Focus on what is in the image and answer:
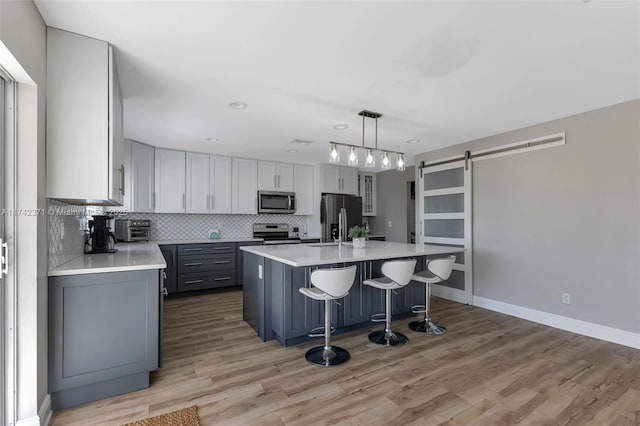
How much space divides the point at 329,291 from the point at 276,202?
3594mm

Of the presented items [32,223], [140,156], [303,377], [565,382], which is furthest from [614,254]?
[140,156]

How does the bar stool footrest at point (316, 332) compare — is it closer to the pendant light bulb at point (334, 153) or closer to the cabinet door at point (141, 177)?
the pendant light bulb at point (334, 153)

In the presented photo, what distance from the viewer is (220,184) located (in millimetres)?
5375

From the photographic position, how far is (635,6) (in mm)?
1652

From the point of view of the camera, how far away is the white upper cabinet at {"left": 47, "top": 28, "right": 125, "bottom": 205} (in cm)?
189

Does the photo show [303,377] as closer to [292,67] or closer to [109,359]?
[109,359]

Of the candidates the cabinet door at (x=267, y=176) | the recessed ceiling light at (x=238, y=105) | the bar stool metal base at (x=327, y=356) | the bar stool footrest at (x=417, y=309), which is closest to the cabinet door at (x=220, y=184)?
the cabinet door at (x=267, y=176)

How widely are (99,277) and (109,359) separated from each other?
0.56m

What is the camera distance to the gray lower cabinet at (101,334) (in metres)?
1.92

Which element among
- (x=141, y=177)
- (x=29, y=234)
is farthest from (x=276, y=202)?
(x=29, y=234)

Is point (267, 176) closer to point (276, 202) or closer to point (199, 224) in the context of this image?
point (276, 202)

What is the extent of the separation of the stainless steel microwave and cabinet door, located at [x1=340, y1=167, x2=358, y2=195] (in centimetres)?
109

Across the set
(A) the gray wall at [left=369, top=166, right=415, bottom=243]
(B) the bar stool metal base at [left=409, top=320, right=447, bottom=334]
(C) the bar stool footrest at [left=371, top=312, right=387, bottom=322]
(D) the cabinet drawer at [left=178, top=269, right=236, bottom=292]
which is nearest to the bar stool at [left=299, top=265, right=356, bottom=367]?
(C) the bar stool footrest at [left=371, top=312, right=387, bottom=322]

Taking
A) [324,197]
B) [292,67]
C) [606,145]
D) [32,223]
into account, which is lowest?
[32,223]
